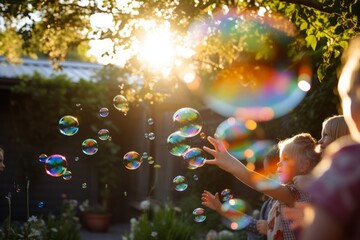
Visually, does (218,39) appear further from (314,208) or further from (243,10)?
(314,208)

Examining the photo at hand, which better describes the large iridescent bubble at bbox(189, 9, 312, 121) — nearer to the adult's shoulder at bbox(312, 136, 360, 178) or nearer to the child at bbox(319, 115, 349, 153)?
the child at bbox(319, 115, 349, 153)

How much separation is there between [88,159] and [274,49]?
22.6 feet

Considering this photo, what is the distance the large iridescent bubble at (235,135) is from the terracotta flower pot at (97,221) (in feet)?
13.3

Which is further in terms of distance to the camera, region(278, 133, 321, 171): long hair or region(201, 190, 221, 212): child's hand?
region(278, 133, 321, 171): long hair

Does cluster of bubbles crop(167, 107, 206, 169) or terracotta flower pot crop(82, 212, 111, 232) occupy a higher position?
cluster of bubbles crop(167, 107, 206, 169)

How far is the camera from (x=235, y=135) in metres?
11.8

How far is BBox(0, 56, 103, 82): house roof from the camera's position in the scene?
603 inches

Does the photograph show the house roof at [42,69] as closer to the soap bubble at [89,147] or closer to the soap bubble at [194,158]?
the soap bubble at [89,147]

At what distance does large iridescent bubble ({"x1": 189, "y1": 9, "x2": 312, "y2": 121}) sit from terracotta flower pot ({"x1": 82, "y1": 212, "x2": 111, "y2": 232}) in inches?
157

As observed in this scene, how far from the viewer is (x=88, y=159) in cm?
1569

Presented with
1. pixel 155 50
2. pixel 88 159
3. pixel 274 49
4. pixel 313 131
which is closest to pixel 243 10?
pixel 155 50

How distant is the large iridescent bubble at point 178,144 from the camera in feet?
17.5

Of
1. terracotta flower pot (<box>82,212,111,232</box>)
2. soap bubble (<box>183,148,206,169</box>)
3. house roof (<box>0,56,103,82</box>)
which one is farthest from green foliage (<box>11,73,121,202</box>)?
soap bubble (<box>183,148,206,169</box>)

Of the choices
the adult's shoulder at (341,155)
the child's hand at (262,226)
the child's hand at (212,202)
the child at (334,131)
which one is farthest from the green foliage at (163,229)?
the adult's shoulder at (341,155)
